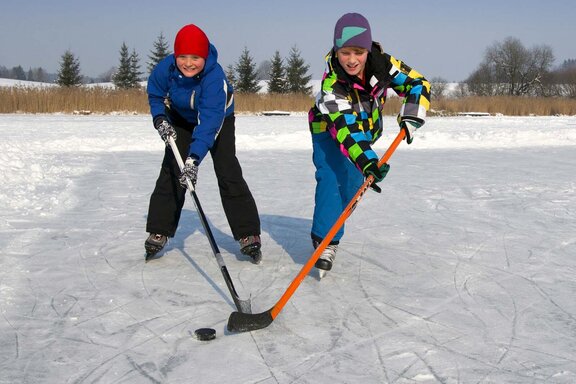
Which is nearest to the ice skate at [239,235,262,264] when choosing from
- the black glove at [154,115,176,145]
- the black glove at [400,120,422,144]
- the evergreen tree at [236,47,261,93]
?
the black glove at [154,115,176,145]

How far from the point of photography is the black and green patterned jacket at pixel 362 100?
9.10ft

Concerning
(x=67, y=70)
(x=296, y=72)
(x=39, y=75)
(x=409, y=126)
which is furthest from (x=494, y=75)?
(x=39, y=75)

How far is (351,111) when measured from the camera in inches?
112

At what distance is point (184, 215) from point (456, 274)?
2.15 meters

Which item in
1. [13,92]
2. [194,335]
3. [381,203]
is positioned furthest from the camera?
[13,92]

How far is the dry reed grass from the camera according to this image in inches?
630

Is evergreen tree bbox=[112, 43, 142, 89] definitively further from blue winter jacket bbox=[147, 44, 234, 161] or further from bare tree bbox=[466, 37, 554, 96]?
blue winter jacket bbox=[147, 44, 234, 161]

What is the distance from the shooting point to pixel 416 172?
6633mm

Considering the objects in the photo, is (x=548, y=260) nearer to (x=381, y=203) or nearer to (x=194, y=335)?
(x=381, y=203)

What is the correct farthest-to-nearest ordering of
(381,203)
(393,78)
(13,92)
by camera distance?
(13,92)
(381,203)
(393,78)

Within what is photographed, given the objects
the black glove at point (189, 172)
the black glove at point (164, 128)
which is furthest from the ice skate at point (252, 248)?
the black glove at point (164, 128)

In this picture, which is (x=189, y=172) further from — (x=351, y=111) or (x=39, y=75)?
(x=39, y=75)

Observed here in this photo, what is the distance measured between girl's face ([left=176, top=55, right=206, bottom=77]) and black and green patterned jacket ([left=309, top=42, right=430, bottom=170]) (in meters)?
0.62

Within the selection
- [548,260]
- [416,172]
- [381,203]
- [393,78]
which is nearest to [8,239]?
[393,78]
